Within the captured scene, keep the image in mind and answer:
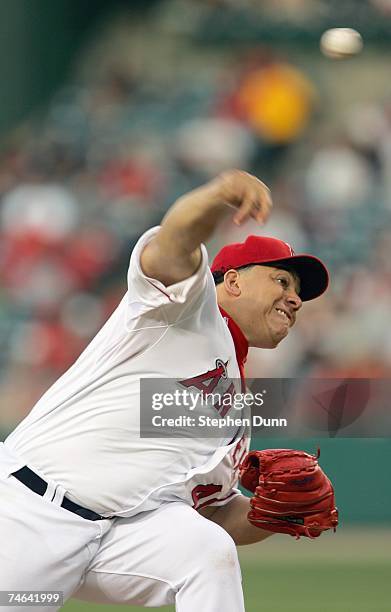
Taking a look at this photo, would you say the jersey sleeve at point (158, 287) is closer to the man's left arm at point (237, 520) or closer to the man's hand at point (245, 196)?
the man's hand at point (245, 196)

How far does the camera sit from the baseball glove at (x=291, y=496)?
2.90m

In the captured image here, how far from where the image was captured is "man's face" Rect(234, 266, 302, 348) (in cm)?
297

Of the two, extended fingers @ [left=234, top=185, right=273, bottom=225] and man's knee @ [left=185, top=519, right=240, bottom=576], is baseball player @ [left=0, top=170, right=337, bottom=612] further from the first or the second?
extended fingers @ [left=234, top=185, right=273, bottom=225]

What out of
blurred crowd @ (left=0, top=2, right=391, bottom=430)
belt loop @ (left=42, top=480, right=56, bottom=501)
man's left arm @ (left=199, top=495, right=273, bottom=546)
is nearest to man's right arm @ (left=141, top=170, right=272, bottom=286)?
belt loop @ (left=42, top=480, right=56, bottom=501)

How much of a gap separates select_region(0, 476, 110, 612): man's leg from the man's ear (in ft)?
2.56

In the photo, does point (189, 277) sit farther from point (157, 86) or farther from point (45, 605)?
point (157, 86)

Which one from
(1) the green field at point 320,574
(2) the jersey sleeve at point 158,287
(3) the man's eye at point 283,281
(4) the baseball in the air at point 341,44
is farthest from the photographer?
(4) the baseball in the air at point 341,44

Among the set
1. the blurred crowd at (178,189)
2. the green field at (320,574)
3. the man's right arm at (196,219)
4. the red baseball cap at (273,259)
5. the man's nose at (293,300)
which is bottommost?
the green field at (320,574)

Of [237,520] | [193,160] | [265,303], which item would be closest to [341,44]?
[193,160]

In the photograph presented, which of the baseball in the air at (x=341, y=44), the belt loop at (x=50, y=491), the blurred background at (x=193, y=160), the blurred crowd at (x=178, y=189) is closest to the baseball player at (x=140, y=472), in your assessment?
the belt loop at (x=50, y=491)

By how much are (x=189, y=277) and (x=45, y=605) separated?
91cm

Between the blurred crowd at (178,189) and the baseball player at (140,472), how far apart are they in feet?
13.7

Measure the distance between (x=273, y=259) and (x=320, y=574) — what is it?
3000 millimetres

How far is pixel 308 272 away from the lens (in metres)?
3.04
